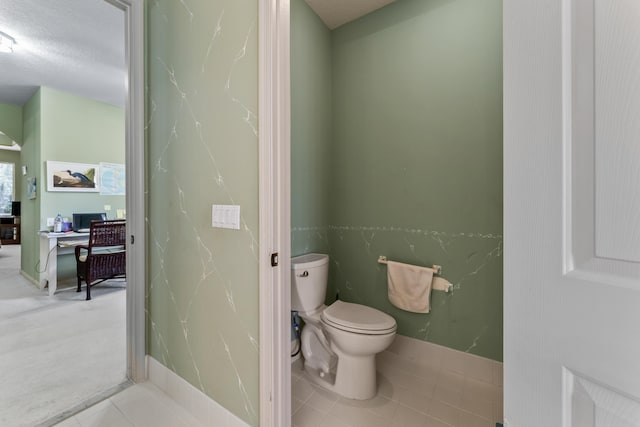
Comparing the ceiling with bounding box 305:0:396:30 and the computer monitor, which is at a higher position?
the ceiling with bounding box 305:0:396:30

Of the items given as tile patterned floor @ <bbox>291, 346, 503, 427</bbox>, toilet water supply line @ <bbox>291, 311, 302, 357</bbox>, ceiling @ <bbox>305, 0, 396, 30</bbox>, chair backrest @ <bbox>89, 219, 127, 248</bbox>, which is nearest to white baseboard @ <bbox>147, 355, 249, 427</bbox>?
tile patterned floor @ <bbox>291, 346, 503, 427</bbox>

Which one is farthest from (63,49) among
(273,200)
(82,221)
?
(273,200)

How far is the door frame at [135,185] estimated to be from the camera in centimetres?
158

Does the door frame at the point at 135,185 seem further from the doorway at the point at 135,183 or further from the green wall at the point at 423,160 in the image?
the green wall at the point at 423,160

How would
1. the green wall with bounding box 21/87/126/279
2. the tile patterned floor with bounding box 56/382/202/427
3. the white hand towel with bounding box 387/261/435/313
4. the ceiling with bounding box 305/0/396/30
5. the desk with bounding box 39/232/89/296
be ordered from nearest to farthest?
the tile patterned floor with bounding box 56/382/202/427
the white hand towel with bounding box 387/261/435/313
the ceiling with bounding box 305/0/396/30
the desk with bounding box 39/232/89/296
the green wall with bounding box 21/87/126/279

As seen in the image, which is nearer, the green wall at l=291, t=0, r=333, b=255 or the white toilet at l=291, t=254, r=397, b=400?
the white toilet at l=291, t=254, r=397, b=400

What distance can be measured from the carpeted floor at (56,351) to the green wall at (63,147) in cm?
76

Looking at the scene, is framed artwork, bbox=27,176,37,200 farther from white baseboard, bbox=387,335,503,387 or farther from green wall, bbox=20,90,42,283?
white baseboard, bbox=387,335,503,387

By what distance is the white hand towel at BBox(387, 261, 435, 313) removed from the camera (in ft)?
6.21

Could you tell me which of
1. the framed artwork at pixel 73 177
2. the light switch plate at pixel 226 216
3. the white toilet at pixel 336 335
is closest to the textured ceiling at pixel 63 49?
the framed artwork at pixel 73 177

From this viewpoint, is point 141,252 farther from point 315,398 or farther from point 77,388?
point 315,398

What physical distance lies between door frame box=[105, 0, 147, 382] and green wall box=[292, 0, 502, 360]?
0.96 meters

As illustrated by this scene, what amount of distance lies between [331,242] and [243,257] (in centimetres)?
123

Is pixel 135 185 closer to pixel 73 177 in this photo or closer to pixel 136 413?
pixel 136 413
